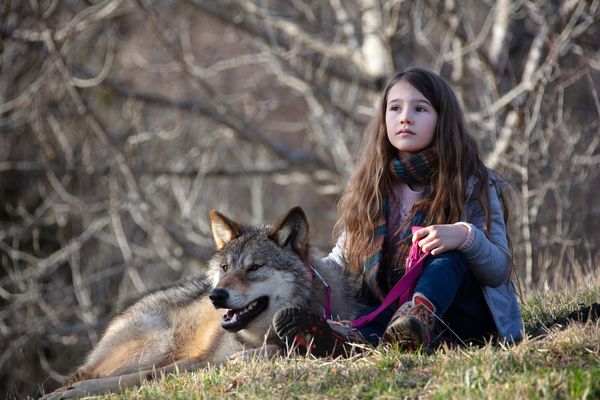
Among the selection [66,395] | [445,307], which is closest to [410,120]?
[445,307]

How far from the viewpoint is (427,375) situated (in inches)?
171

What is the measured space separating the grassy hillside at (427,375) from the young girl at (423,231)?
0.27 m

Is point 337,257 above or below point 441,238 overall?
below

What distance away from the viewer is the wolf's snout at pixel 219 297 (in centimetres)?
546

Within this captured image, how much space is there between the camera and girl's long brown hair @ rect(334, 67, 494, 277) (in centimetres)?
552

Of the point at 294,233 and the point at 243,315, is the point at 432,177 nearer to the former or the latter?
the point at 294,233

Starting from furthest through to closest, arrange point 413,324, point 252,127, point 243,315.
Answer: point 252,127
point 243,315
point 413,324

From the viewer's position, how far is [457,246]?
507cm

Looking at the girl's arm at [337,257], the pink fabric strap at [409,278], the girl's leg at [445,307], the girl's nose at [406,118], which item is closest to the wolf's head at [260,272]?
the girl's arm at [337,257]

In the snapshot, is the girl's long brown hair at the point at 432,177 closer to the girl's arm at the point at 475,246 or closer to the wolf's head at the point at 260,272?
the girl's arm at the point at 475,246

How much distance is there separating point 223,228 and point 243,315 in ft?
2.97

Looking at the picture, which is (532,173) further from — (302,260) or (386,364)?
(386,364)

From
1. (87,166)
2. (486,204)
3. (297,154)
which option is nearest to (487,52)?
(297,154)

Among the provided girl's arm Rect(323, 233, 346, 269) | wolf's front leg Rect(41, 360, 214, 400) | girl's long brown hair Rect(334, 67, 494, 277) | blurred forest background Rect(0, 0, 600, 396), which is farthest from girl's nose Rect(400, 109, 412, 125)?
blurred forest background Rect(0, 0, 600, 396)
